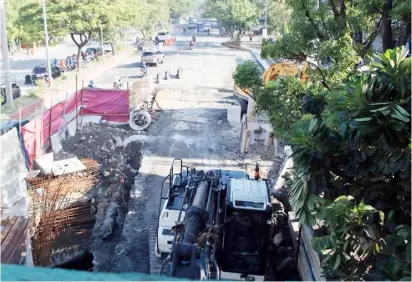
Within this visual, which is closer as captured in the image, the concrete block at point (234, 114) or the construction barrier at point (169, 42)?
the concrete block at point (234, 114)

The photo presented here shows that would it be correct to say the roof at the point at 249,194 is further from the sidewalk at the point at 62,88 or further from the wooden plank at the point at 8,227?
the sidewalk at the point at 62,88

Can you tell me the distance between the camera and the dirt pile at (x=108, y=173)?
12595mm

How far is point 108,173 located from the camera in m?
16.3

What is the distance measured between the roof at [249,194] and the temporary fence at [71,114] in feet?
24.9

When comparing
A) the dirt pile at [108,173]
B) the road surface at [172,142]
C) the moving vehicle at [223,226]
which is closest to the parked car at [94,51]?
the road surface at [172,142]

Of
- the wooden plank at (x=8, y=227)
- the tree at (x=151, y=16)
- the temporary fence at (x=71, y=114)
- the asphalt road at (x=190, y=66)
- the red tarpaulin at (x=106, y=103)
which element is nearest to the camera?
the wooden plank at (x=8, y=227)

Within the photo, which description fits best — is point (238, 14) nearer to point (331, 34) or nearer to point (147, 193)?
point (147, 193)

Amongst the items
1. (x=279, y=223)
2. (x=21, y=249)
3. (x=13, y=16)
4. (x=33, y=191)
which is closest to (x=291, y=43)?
(x=279, y=223)

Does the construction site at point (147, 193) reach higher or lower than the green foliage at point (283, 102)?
lower

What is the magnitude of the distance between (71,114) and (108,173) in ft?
16.2

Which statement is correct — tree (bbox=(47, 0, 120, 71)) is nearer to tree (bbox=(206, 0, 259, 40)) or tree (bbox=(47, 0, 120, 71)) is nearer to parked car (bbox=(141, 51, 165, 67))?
parked car (bbox=(141, 51, 165, 67))

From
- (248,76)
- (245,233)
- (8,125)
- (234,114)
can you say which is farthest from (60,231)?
(234,114)

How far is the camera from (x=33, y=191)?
14.0m

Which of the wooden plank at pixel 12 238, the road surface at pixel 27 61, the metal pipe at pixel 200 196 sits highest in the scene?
the metal pipe at pixel 200 196
